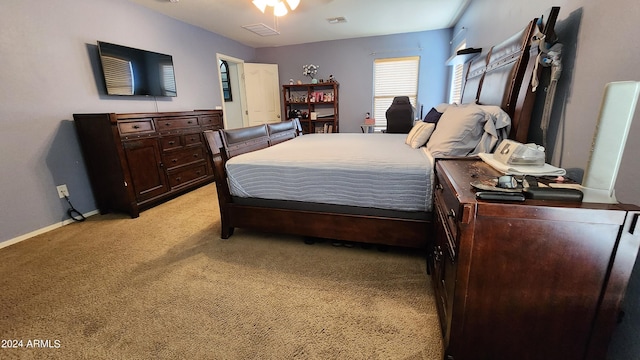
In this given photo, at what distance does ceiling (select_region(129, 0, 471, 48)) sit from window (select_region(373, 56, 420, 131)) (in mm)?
531

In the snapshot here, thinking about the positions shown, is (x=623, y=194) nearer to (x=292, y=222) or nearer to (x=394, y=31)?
(x=292, y=222)

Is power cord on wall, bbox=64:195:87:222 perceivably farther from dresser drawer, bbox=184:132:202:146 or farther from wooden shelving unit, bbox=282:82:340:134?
wooden shelving unit, bbox=282:82:340:134

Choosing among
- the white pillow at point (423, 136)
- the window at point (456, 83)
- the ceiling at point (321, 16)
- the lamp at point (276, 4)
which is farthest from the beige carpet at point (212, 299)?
the window at point (456, 83)

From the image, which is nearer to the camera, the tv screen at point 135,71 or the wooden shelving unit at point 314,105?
the tv screen at point 135,71

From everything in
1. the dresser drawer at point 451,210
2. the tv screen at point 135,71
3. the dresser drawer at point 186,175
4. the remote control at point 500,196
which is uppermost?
the tv screen at point 135,71

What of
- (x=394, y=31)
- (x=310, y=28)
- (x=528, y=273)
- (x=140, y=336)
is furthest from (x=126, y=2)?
(x=528, y=273)

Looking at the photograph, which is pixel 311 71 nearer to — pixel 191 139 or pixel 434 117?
pixel 191 139

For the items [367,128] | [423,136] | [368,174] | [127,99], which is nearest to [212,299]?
[368,174]

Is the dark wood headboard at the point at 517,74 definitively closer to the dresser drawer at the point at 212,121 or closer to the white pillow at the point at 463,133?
the white pillow at the point at 463,133

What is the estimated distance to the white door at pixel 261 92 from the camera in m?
5.30

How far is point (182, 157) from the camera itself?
11.0 feet

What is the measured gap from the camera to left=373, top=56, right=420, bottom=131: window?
16.3 feet

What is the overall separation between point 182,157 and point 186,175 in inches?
9.8

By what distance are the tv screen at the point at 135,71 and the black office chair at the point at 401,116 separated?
133 inches
